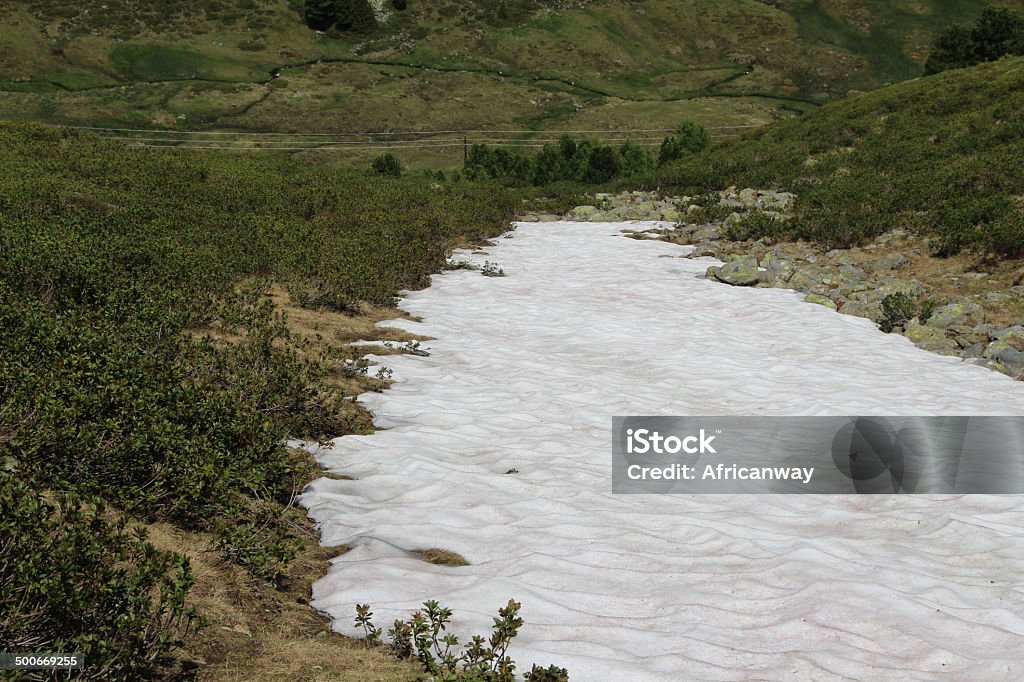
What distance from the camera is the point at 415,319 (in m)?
12.5

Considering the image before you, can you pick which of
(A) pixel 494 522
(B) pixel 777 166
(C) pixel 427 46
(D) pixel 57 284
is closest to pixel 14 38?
(C) pixel 427 46

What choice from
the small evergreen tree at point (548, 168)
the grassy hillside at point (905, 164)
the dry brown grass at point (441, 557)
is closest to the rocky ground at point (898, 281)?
the grassy hillside at point (905, 164)

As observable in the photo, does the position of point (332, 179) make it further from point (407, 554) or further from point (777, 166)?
point (407, 554)

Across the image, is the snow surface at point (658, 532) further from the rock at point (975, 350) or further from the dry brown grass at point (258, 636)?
the rock at point (975, 350)

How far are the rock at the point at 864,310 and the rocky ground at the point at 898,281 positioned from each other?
17mm

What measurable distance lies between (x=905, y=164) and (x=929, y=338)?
1402cm

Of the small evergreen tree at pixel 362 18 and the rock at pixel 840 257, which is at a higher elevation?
the small evergreen tree at pixel 362 18

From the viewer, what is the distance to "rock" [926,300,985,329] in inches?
462

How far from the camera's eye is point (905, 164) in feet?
75.4

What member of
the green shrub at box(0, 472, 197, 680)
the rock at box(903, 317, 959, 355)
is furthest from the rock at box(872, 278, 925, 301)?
the green shrub at box(0, 472, 197, 680)

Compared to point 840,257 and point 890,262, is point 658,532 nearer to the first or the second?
point 890,262

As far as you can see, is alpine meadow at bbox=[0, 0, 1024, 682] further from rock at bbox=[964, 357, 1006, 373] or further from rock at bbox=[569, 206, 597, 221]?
rock at bbox=[569, 206, 597, 221]

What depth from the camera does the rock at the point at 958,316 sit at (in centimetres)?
1174

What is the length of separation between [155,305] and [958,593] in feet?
25.1
